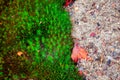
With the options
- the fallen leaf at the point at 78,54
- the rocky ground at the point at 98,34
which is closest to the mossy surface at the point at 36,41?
the fallen leaf at the point at 78,54

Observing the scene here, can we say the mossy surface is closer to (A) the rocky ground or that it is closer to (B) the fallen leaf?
(B) the fallen leaf

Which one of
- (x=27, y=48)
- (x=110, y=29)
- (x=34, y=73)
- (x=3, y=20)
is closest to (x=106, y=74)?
(x=110, y=29)

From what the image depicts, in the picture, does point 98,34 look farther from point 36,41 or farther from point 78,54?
point 36,41

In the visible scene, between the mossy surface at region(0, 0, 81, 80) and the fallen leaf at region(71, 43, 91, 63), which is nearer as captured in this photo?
the mossy surface at region(0, 0, 81, 80)

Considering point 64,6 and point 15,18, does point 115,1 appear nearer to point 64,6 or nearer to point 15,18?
point 64,6

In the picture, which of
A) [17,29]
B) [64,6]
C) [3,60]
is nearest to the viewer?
[3,60]

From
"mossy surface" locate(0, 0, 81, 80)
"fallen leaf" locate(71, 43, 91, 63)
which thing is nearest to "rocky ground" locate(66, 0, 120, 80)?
"fallen leaf" locate(71, 43, 91, 63)
